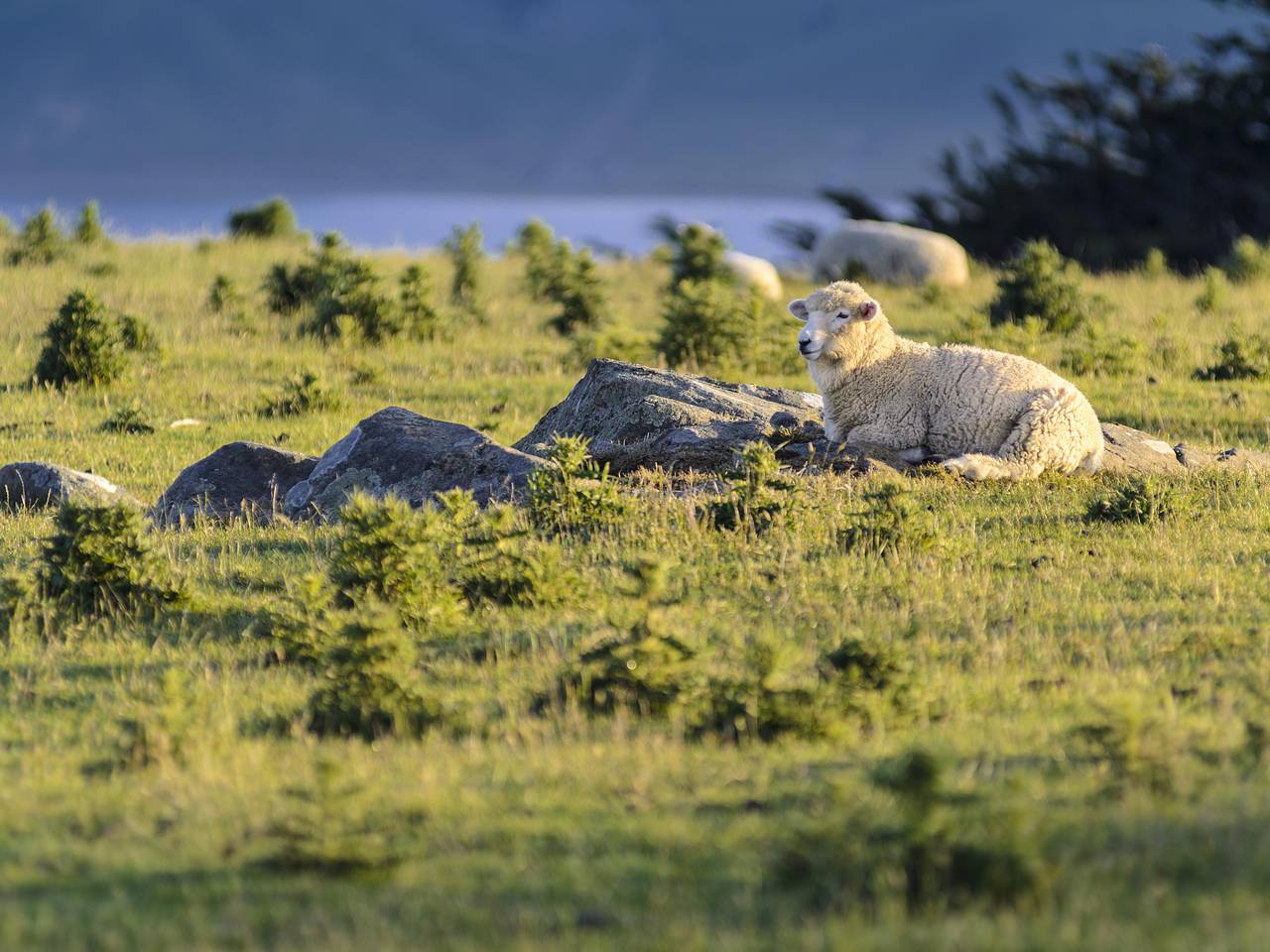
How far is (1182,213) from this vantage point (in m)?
40.4

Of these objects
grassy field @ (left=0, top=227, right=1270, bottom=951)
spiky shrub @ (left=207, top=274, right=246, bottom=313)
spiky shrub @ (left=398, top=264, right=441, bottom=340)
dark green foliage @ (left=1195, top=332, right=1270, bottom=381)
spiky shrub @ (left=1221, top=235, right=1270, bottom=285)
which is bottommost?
grassy field @ (left=0, top=227, right=1270, bottom=951)

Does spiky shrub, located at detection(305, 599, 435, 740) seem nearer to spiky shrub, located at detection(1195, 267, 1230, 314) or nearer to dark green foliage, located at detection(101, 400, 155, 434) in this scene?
dark green foliage, located at detection(101, 400, 155, 434)

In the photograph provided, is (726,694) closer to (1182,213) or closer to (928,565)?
(928,565)

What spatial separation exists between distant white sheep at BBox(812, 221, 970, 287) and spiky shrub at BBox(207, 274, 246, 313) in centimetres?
1139

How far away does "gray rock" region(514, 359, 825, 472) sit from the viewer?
1214 centimetres

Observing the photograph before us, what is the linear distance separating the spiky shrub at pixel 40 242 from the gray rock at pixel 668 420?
17638mm

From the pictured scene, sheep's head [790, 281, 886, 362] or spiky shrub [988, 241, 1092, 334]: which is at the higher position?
spiky shrub [988, 241, 1092, 334]

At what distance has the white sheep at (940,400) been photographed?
37.7ft

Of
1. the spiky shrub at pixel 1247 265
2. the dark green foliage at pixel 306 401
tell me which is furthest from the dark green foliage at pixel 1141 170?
the dark green foliage at pixel 306 401

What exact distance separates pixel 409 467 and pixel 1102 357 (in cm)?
1012

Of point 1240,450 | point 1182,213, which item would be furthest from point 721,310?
point 1182,213

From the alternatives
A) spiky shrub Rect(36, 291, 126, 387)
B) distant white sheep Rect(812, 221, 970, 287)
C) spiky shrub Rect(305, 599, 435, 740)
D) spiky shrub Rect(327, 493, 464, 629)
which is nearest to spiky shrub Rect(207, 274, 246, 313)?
spiky shrub Rect(36, 291, 126, 387)

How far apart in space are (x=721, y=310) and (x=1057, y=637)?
1203cm

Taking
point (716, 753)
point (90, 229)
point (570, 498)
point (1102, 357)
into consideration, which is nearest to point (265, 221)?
point (90, 229)
